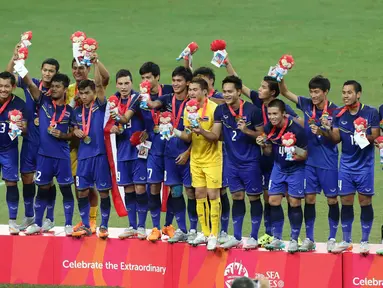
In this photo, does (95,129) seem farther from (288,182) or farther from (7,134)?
(288,182)

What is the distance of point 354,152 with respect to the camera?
14141 mm

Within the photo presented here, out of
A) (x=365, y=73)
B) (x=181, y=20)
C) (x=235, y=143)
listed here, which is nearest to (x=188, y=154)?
(x=235, y=143)

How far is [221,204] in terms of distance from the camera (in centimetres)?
1504

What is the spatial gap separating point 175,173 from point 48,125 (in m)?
1.81

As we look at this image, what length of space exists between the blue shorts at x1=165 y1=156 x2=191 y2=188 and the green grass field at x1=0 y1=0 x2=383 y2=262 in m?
10.7

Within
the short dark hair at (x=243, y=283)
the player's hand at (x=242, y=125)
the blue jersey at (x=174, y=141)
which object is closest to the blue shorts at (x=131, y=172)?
the blue jersey at (x=174, y=141)

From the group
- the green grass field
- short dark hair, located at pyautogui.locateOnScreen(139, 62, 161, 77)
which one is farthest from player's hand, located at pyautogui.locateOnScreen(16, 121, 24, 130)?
the green grass field

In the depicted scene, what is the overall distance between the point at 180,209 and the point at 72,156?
1771 millimetres

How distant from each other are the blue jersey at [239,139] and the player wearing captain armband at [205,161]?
0.13m

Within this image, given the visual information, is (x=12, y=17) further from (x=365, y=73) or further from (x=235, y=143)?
(x=235, y=143)

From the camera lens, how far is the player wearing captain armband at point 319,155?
14305 mm

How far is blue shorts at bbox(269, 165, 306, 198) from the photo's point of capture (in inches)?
568

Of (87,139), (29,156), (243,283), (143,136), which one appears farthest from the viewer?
(29,156)

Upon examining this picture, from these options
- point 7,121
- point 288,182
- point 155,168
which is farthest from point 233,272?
point 7,121
